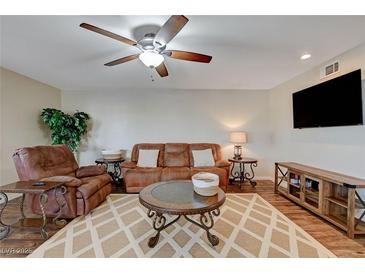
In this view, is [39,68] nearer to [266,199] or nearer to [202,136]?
[202,136]

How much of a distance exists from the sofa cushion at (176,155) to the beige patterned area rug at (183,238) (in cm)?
149

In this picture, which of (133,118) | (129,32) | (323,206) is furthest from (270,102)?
(129,32)

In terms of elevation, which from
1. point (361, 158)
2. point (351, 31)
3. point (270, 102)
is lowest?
point (361, 158)

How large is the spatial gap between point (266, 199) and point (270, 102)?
2.51 metres

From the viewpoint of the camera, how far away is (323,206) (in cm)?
242

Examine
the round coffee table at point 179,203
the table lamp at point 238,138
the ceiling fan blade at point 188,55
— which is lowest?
the round coffee table at point 179,203

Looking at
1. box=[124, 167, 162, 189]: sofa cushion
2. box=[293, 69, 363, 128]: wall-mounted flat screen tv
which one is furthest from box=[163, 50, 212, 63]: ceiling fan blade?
box=[124, 167, 162, 189]: sofa cushion

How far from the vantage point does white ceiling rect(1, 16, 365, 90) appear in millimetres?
1768

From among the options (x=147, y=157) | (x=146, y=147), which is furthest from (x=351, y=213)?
(x=146, y=147)

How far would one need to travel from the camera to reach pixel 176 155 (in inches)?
162

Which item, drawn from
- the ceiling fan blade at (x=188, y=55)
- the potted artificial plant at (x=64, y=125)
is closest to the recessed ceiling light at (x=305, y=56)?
the ceiling fan blade at (x=188, y=55)

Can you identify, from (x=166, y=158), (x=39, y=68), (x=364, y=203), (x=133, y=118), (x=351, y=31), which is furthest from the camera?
(x=133, y=118)

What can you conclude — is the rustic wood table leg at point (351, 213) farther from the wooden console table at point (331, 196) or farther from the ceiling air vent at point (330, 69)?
the ceiling air vent at point (330, 69)

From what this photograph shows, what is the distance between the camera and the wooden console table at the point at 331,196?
203 centimetres
